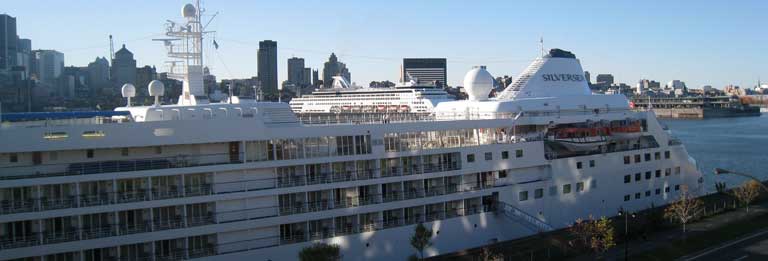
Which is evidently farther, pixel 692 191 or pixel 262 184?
pixel 692 191

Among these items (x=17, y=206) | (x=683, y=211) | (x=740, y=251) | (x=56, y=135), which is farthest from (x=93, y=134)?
(x=740, y=251)

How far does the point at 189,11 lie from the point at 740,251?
2350cm

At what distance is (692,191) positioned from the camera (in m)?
36.6

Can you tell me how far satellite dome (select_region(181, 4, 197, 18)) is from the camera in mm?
25750

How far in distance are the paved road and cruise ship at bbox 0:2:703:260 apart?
18.4 ft

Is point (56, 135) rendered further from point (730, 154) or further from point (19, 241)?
point (730, 154)

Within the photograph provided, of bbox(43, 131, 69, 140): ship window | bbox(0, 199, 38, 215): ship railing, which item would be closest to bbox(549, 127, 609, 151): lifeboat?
bbox(43, 131, 69, 140): ship window

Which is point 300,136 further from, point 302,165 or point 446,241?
point 446,241

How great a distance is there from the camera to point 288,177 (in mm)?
22891

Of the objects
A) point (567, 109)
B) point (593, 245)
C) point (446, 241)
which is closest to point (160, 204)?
point (446, 241)

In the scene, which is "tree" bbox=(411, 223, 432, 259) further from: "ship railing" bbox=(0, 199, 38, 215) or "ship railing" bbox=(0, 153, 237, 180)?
"ship railing" bbox=(0, 199, 38, 215)

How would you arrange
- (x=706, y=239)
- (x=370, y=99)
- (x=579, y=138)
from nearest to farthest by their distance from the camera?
(x=706, y=239) → (x=579, y=138) → (x=370, y=99)

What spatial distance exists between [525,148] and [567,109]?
6.21 m

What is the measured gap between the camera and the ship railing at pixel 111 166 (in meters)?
19.0
